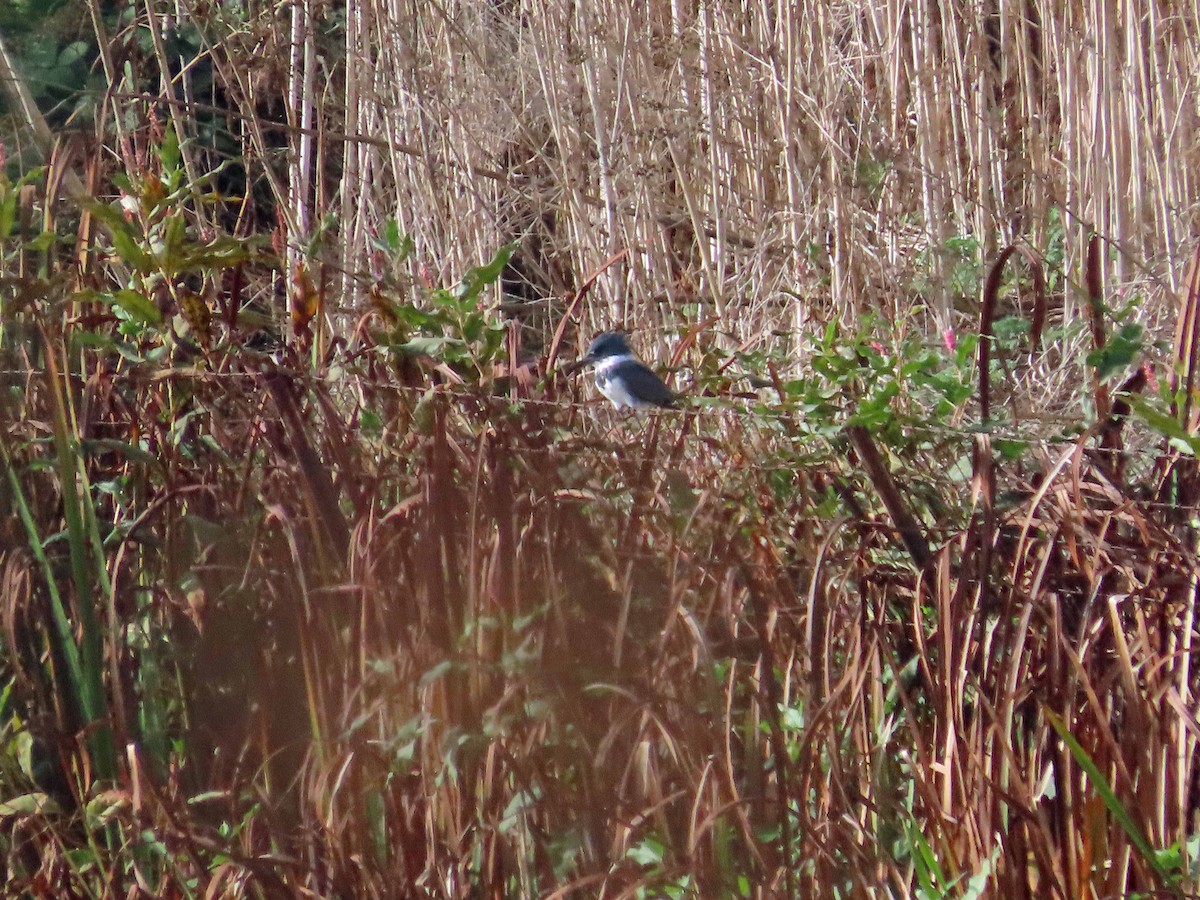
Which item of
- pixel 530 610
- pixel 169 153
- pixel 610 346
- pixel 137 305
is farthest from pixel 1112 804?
pixel 610 346

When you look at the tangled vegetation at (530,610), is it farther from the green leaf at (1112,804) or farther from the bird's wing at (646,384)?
the bird's wing at (646,384)

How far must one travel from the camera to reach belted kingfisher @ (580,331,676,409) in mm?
2430

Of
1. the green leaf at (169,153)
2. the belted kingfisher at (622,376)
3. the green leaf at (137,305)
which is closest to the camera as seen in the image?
the green leaf at (137,305)

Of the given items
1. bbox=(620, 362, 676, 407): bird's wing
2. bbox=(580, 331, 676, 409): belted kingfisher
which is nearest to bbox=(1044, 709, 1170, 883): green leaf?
bbox=(580, 331, 676, 409): belted kingfisher

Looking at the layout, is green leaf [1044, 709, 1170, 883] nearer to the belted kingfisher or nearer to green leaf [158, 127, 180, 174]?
the belted kingfisher

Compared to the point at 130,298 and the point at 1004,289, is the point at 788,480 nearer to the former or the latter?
the point at 130,298

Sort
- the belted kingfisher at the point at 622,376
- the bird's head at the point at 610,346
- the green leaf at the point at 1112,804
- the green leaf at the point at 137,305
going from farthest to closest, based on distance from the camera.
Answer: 1. the bird's head at the point at 610,346
2. the belted kingfisher at the point at 622,376
3. the green leaf at the point at 137,305
4. the green leaf at the point at 1112,804

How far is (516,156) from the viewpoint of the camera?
438 centimetres

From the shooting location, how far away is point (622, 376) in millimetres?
2770

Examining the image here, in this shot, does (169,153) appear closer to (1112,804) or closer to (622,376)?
(622,376)

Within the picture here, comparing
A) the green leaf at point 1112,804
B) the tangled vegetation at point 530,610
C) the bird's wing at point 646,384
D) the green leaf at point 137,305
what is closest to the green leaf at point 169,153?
the tangled vegetation at point 530,610

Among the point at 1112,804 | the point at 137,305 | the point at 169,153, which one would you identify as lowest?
the point at 1112,804

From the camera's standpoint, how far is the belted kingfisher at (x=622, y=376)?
2430mm

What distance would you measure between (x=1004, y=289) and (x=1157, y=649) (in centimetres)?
225
